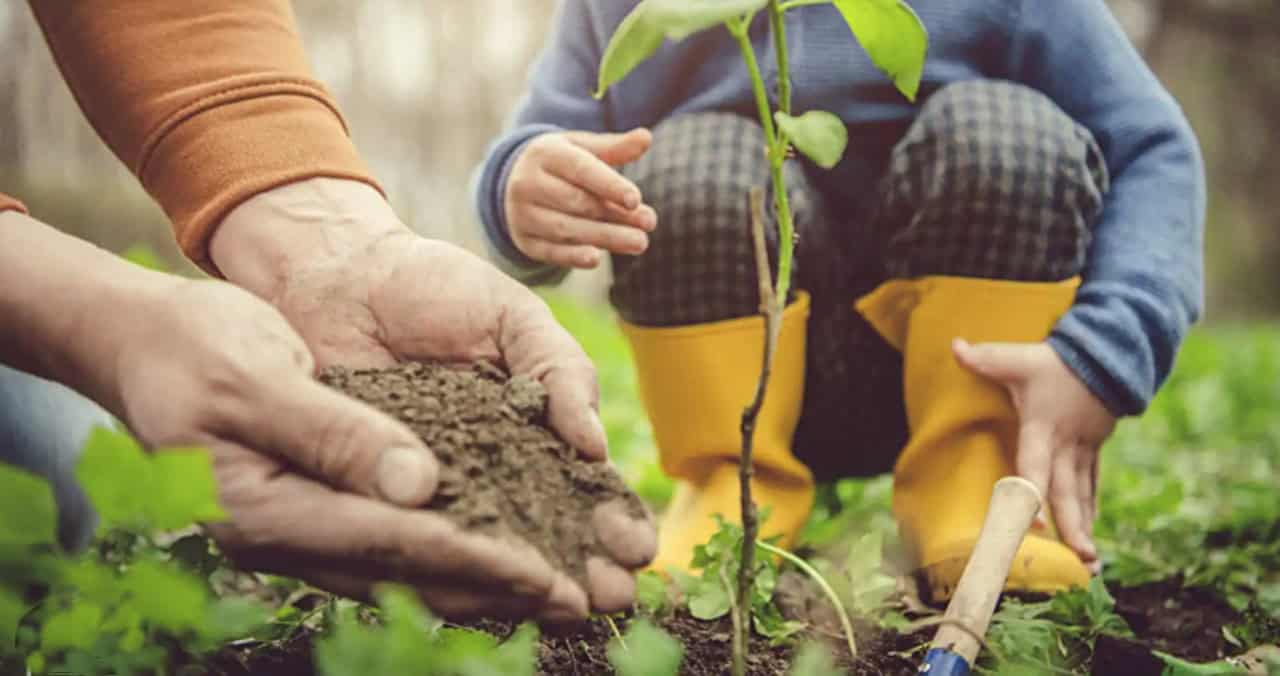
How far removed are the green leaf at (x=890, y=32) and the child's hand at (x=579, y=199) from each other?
54cm

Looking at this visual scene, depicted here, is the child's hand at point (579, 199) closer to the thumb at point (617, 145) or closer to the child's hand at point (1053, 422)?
the thumb at point (617, 145)

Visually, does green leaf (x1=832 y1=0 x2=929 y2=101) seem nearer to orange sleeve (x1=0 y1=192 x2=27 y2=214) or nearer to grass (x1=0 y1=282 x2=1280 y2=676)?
grass (x1=0 y1=282 x2=1280 y2=676)

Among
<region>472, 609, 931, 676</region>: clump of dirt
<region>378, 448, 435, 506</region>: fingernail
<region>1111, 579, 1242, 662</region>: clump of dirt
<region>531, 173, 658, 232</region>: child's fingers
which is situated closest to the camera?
<region>378, 448, 435, 506</region>: fingernail

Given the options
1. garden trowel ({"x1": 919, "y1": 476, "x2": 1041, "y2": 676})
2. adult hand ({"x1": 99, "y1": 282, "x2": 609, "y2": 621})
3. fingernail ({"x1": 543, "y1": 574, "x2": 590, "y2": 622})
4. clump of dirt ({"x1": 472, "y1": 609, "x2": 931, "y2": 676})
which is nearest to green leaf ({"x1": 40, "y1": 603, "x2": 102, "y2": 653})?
adult hand ({"x1": 99, "y1": 282, "x2": 609, "y2": 621})

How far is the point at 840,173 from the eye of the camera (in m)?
1.85

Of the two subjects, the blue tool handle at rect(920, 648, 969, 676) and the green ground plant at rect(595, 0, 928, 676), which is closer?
the green ground plant at rect(595, 0, 928, 676)

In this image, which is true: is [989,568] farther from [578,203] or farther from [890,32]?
[578,203]

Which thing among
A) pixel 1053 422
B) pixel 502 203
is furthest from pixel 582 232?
pixel 1053 422

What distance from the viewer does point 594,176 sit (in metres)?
1.39

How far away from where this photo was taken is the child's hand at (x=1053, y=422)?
1479 millimetres

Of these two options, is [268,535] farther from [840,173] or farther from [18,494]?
[840,173]

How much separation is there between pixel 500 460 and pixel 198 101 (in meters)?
0.63

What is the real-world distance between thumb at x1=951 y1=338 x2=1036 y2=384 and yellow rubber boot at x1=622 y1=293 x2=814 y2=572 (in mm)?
268

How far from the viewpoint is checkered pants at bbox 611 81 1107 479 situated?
1562 millimetres
